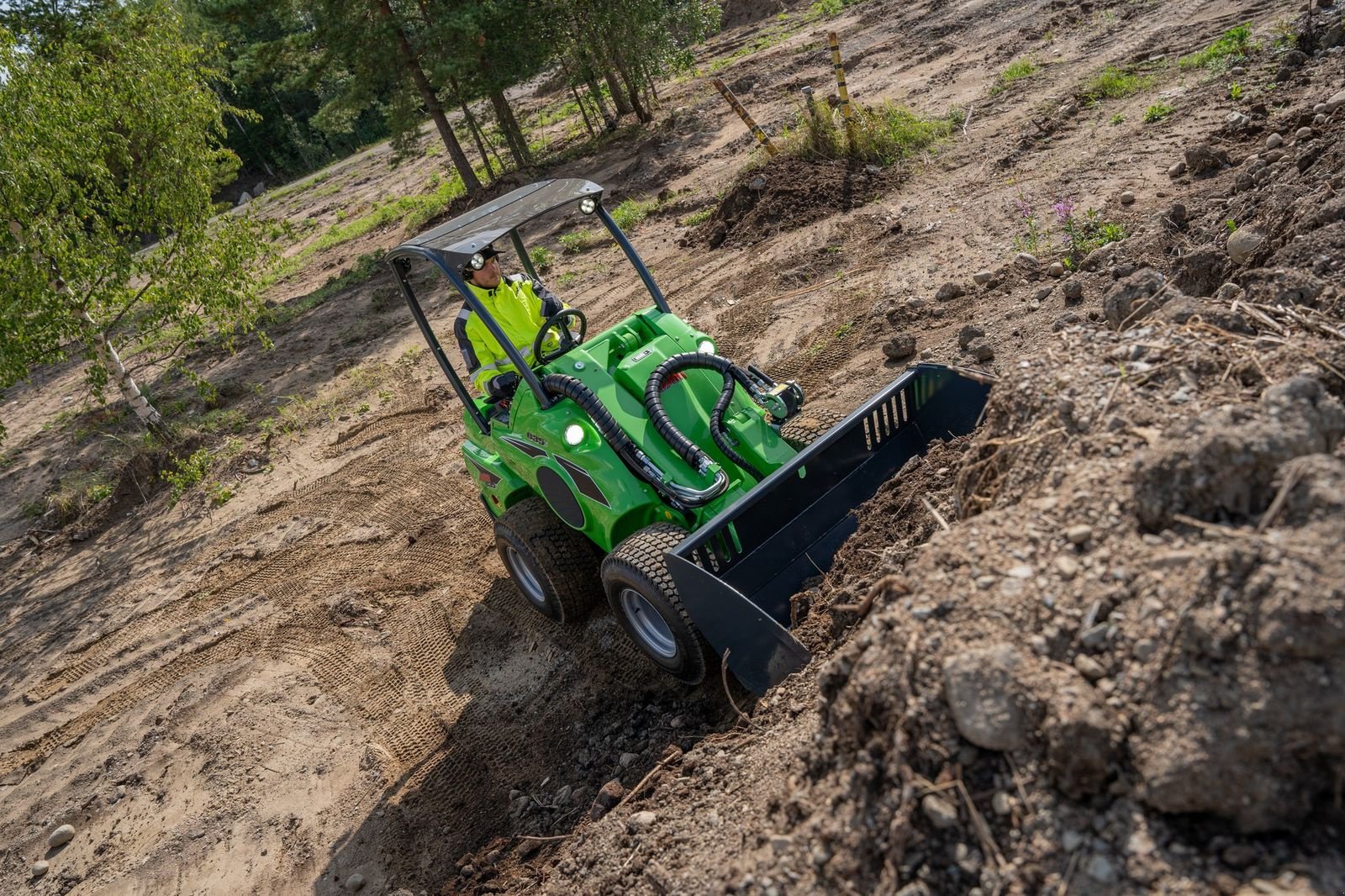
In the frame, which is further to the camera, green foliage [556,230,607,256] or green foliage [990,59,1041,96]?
green foliage [556,230,607,256]

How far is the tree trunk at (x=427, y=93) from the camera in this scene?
15.0 m

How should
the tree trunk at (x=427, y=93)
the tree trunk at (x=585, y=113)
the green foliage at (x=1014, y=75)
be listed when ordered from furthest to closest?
the tree trunk at (x=585, y=113), the tree trunk at (x=427, y=93), the green foliage at (x=1014, y=75)

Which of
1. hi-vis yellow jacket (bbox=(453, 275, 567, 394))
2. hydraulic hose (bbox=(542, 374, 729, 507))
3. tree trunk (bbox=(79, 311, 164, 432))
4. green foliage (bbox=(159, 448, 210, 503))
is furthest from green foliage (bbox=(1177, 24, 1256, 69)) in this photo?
tree trunk (bbox=(79, 311, 164, 432))

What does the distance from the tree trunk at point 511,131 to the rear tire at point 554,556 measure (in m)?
13.7

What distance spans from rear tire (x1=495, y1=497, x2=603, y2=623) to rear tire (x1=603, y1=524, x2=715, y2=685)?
0.56 metres

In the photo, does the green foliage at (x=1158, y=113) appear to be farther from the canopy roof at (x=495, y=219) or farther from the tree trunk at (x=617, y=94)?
the tree trunk at (x=617, y=94)

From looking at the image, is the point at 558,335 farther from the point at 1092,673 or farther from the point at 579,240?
the point at 579,240

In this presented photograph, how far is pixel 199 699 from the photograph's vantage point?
5.89 meters

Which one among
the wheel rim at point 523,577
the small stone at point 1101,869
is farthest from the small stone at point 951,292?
the small stone at point 1101,869

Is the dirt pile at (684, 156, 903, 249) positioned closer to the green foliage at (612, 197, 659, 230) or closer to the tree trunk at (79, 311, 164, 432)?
the green foliage at (612, 197, 659, 230)

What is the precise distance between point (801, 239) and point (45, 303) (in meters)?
7.54

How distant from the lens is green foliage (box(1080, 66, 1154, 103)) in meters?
9.88

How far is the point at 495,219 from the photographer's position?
17.2 feet

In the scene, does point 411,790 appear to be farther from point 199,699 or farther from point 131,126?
point 131,126
